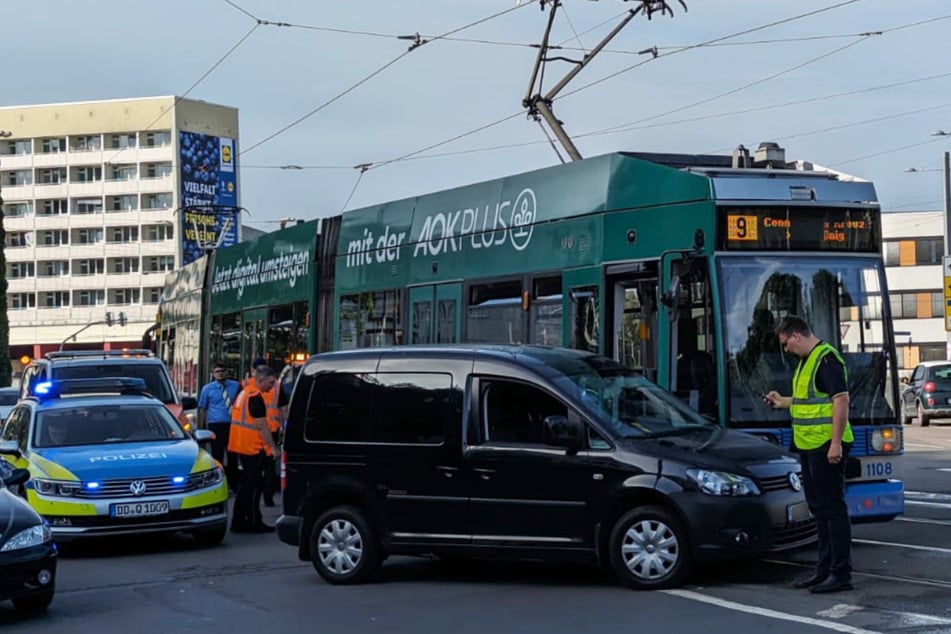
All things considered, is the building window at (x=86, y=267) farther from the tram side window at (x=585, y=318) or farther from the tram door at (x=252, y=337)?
the tram side window at (x=585, y=318)

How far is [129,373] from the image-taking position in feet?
67.1

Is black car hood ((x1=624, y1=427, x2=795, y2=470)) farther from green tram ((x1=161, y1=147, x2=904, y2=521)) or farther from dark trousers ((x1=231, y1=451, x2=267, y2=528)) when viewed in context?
dark trousers ((x1=231, y1=451, x2=267, y2=528))

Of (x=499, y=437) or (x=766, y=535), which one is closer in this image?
(x=766, y=535)

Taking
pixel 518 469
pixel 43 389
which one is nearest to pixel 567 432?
pixel 518 469

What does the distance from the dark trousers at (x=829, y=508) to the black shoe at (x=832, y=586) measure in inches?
1.1

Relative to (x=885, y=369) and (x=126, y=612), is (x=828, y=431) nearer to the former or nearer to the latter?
(x=885, y=369)

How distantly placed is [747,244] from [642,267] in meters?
1.12

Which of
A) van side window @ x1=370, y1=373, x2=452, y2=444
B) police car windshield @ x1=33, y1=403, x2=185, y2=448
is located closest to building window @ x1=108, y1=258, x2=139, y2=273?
police car windshield @ x1=33, y1=403, x2=185, y2=448

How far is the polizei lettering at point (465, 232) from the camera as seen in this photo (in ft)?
50.2

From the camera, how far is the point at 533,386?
1076 cm

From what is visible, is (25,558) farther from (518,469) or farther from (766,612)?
(766,612)

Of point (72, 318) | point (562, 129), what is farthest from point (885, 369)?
point (72, 318)

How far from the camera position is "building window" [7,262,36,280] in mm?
109875

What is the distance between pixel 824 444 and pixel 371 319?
9.56 metres
